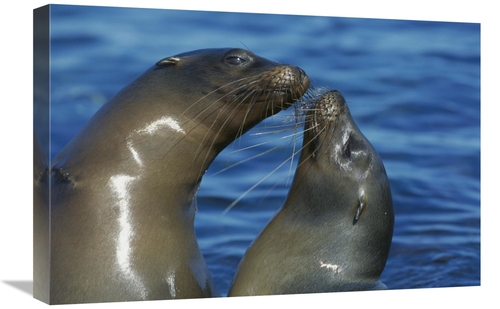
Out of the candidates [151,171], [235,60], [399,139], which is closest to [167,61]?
[235,60]

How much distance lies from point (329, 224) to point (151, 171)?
6.26 feet

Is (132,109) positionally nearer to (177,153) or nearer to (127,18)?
(177,153)

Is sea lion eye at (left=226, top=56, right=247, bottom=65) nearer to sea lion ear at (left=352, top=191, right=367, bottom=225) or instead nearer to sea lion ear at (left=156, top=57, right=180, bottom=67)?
sea lion ear at (left=156, top=57, right=180, bottom=67)

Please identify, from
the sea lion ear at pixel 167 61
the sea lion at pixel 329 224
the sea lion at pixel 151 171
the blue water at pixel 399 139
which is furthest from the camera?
the blue water at pixel 399 139

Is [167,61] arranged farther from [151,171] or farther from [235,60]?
[151,171]

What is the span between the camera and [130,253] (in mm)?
9297

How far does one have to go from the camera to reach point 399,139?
465 inches

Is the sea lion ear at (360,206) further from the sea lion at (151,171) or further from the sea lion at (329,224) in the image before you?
the sea lion at (151,171)

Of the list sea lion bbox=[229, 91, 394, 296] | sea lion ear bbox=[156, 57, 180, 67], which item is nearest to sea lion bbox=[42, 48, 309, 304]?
sea lion ear bbox=[156, 57, 180, 67]

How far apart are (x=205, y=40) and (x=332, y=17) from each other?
1335 mm

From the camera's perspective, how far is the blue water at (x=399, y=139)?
11.4 m

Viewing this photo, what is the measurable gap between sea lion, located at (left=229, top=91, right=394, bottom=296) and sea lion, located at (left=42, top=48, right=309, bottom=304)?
0.74 metres

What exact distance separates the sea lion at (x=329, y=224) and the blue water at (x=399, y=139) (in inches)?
26.5

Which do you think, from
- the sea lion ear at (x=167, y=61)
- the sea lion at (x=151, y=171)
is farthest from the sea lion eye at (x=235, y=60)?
the sea lion ear at (x=167, y=61)
